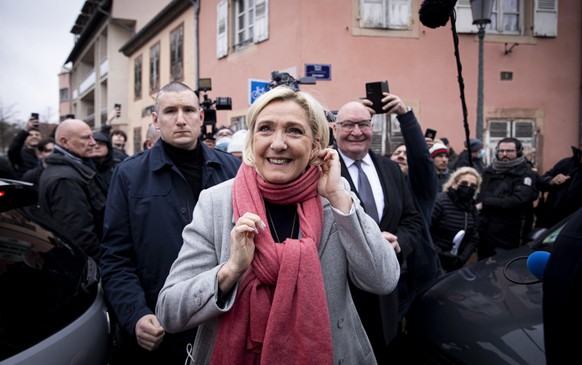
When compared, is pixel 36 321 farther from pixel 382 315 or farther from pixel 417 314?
pixel 417 314

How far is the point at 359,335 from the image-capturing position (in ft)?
6.02

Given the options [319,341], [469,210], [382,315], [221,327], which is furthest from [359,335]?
[469,210]

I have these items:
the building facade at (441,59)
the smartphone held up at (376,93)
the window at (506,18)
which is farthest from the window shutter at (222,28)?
the smartphone held up at (376,93)

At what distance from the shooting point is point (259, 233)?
158 cm

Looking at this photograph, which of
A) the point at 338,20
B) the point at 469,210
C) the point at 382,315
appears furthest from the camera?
the point at 338,20

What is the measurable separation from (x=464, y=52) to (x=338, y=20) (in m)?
3.09

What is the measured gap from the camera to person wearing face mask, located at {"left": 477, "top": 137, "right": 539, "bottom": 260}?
511cm

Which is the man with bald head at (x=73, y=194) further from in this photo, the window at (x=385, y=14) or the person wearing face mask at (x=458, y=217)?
the window at (x=385, y=14)

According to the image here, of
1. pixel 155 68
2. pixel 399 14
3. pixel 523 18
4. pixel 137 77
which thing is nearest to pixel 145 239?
pixel 399 14

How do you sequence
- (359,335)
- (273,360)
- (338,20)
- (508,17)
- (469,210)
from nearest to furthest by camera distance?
(273,360) → (359,335) → (469,210) → (338,20) → (508,17)

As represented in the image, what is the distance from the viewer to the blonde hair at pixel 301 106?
175cm

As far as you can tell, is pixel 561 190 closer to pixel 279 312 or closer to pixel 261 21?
pixel 279 312

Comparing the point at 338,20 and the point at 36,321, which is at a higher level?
the point at 338,20

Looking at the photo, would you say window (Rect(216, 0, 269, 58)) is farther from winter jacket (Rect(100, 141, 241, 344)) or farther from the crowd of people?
winter jacket (Rect(100, 141, 241, 344))
